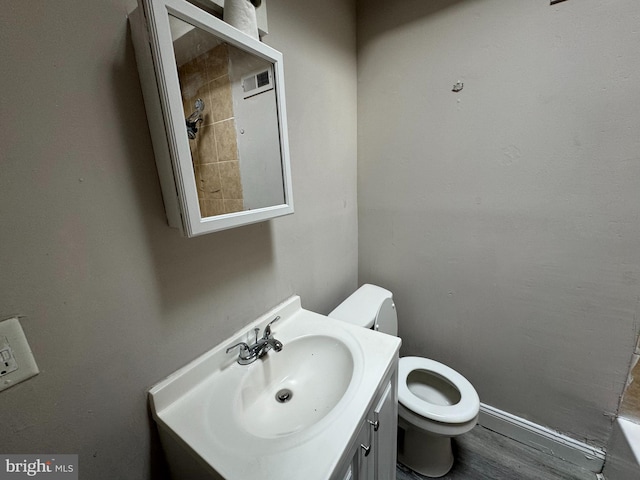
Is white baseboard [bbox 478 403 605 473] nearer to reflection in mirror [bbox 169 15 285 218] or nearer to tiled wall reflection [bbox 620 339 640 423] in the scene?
tiled wall reflection [bbox 620 339 640 423]

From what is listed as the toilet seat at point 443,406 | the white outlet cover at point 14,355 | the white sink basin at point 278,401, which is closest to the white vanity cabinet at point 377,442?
the white sink basin at point 278,401

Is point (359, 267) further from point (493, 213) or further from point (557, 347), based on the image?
point (557, 347)

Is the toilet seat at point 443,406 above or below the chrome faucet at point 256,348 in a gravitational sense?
below

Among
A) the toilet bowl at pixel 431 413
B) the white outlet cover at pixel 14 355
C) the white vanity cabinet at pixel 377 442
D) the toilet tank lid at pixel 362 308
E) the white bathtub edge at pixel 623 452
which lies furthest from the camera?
the toilet tank lid at pixel 362 308

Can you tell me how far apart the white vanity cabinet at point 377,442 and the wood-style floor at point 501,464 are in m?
0.47

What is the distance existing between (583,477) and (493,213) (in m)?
1.29

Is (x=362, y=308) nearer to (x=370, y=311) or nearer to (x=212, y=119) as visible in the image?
(x=370, y=311)

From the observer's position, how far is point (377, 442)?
2.61 feet

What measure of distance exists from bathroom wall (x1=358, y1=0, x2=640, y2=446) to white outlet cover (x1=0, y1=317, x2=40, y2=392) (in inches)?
55.8

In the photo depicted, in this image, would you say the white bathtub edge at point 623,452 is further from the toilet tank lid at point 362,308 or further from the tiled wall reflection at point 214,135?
the tiled wall reflection at point 214,135

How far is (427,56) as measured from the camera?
1.19 meters

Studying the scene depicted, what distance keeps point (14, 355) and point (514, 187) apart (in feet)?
5.44

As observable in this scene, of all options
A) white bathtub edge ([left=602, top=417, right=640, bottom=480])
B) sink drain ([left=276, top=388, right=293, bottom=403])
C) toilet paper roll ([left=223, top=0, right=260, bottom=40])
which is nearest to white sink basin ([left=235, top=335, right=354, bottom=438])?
sink drain ([left=276, top=388, right=293, bottom=403])

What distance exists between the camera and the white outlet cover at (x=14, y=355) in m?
0.45
